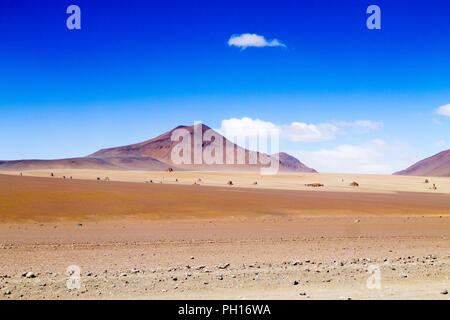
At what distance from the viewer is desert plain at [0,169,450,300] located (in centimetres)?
829

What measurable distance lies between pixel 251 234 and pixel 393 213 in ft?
39.0

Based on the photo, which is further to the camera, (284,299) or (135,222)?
(135,222)

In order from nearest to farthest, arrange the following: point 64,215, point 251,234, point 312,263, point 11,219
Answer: point 312,263
point 251,234
point 11,219
point 64,215

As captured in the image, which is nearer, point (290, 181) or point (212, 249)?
point (212, 249)

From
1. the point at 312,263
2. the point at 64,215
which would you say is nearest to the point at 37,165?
the point at 64,215

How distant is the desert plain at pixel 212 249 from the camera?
27.2 ft

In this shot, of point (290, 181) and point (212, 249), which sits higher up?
point (290, 181)

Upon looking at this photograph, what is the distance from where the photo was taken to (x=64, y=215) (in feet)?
66.1

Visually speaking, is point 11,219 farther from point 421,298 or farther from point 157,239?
point 421,298

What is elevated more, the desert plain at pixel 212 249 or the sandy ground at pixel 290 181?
the sandy ground at pixel 290 181

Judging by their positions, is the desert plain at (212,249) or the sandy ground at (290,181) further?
the sandy ground at (290,181)

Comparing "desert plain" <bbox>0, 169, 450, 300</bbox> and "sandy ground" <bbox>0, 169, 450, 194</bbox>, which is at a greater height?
"sandy ground" <bbox>0, 169, 450, 194</bbox>

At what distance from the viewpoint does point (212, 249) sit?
12.9 m

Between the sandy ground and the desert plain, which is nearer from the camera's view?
the desert plain
